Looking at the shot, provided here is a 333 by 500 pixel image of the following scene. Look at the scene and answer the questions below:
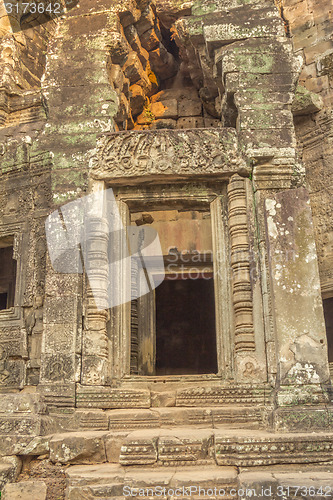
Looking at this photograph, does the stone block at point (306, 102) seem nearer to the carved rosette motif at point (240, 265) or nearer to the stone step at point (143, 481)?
the carved rosette motif at point (240, 265)

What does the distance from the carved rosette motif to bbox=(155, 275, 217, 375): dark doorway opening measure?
200 inches

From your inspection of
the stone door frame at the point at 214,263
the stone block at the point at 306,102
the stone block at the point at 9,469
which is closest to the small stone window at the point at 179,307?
the stone door frame at the point at 214,263

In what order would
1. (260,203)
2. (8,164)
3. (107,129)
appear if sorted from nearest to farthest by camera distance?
(260,203) < (107,129) < (8,164)

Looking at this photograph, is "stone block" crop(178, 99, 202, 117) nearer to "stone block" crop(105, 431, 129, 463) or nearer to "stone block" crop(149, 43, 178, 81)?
"stone block" crop(149, 43, 178, 81)

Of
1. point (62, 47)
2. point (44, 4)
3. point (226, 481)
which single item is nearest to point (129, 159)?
point (62, 47)

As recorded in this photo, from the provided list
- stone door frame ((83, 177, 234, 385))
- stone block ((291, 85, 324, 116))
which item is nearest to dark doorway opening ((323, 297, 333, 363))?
stone block ((291, 85, 324, 116))

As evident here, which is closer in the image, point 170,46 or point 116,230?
point 116,230

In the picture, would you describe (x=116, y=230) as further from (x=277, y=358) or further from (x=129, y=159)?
(x=277, y=358)

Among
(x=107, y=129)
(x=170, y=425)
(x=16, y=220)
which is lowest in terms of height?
(x=170, y=425)

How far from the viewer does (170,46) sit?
10.3 m

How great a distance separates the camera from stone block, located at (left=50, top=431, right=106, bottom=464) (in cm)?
490

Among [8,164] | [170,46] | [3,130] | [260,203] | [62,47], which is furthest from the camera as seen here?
[170,46]

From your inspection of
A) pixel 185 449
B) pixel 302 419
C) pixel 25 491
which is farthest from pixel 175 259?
pixel 25 491

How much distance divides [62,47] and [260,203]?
390 centimetres
